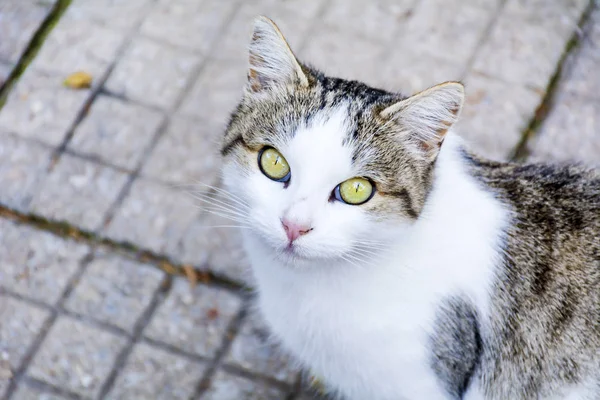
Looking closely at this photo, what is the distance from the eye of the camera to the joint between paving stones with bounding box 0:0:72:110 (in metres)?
3.10

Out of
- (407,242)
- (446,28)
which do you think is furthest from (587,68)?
(407,242)

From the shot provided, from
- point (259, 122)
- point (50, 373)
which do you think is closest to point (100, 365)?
point (50, 373)

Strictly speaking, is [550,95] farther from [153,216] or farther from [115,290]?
[115,290]

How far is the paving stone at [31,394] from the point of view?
2.49m

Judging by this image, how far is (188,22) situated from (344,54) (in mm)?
719

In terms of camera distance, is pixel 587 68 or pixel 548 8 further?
pixel 548 8

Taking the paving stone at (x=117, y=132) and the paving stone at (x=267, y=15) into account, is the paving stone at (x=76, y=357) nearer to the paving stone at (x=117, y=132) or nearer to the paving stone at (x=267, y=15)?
the paving stone at (x=117, y=132)

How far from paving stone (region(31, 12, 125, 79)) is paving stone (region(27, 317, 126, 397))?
1101 millimetres

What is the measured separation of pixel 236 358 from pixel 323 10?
5.36 ft

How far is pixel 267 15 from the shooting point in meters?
3.29

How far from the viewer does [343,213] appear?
5.84 feet

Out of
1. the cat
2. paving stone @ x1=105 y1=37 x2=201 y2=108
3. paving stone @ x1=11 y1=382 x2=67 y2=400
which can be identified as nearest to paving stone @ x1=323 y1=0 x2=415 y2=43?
paving stone @ x1=105 y1=37 x2=201 y2=108

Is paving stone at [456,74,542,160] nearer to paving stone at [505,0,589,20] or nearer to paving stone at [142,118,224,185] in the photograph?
paving stone at [505,0,589,20]

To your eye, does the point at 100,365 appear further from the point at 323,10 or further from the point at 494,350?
the point at 323,10
